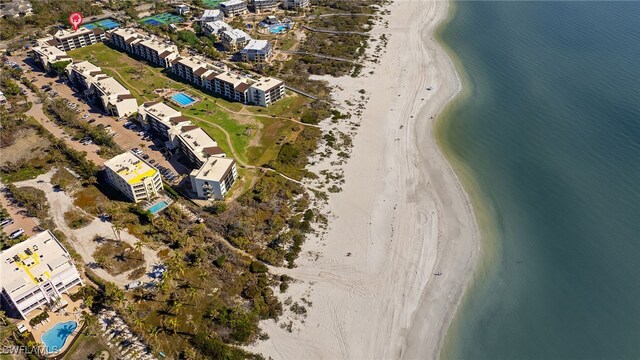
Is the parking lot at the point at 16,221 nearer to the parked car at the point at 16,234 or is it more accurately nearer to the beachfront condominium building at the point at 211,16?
the parked car at the point at 16,234

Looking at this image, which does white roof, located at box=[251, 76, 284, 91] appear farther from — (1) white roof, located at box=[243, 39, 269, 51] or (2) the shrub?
(2) the shrub

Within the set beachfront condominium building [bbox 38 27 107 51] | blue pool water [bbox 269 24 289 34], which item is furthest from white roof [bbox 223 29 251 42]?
beachfront condominium building [bbox 38 27 107 51]

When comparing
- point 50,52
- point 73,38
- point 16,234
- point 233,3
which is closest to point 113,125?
point 16,234

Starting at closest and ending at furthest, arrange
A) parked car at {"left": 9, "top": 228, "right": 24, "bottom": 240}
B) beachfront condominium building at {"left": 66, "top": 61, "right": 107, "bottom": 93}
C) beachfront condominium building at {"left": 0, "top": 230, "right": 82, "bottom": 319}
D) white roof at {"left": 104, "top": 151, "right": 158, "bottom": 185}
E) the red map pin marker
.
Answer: beachfront condominium building at {"left": 0, "top": 230, "right": 82, "bottom": 319} → parked car at {"left": 9, "top": 228, "right": 24, "bottom": 240} → white roof at {"left": 104, "top": 151, "right": 158, "bottom": 185} → beachfront condominium building at {"left": 66, "top": 61, "right": 107, "bottom": 93} → the red map pin marker

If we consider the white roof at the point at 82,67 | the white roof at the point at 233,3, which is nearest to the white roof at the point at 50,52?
the white roof at the point at 82,67

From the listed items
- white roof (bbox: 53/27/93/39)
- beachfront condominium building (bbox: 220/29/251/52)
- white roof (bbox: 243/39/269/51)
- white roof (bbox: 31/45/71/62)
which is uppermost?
white roof (bbox: 243/39/269/51)

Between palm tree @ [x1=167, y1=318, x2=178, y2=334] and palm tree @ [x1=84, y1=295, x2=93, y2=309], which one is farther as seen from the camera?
palm tree @ [x1=84, y1=295, x2=93, y2=309]

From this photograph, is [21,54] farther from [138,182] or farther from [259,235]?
[259,235]

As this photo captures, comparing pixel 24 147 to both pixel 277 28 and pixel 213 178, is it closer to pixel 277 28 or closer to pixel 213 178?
pixel 213 178
